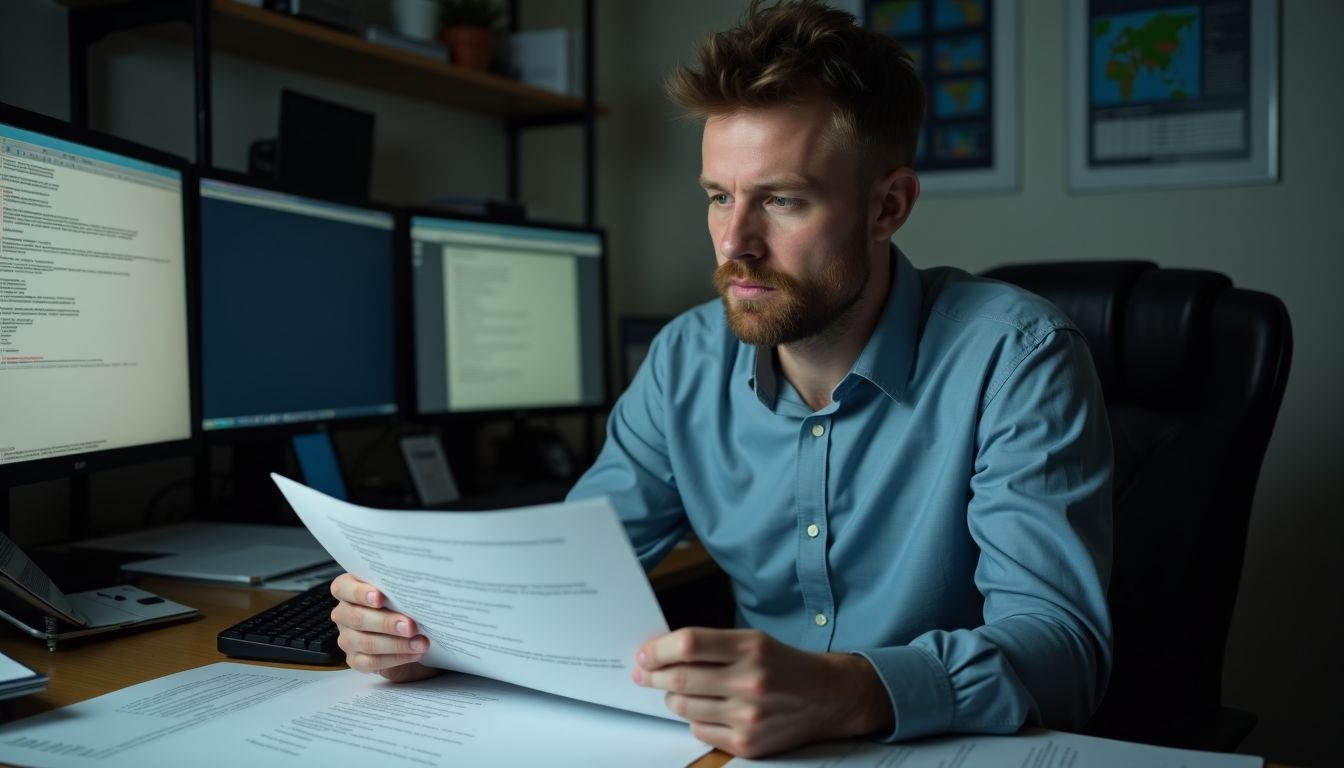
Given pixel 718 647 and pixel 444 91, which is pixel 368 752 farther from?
pixel 444 91

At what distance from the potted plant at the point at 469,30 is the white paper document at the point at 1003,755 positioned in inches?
68.2

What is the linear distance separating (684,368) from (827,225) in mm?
284

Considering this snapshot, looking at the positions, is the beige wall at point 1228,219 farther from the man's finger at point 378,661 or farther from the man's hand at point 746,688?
the man's hand at point 746,688

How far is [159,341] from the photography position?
4.24 feet

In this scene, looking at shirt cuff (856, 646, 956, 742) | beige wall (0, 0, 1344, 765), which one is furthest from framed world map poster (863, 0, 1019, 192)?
shirt cuff (856, 646, 956, 742)

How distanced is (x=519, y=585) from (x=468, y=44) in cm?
166

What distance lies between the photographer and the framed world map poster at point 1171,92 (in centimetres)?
203

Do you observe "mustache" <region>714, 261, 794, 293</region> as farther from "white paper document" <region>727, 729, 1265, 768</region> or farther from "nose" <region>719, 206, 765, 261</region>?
"white paper document" <region>727, 729, 1265, 768</region>

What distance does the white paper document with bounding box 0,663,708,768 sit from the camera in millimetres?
743

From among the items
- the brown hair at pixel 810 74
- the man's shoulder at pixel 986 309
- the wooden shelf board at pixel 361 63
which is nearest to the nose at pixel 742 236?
the brown hair at pixel 810 74

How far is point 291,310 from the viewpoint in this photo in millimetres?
1587

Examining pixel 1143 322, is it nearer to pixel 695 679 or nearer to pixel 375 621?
pixel 695 679

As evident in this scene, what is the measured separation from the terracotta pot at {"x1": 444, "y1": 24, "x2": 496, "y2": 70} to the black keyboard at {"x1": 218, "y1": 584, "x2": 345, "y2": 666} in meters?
1.41

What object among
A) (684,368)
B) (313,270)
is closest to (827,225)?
(684,368)
